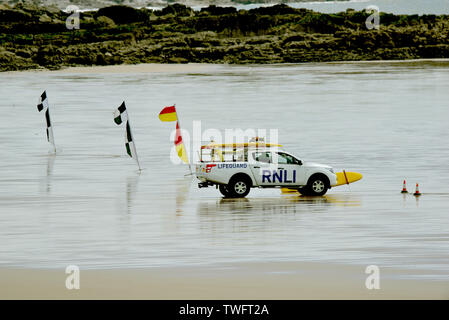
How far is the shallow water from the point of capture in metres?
20.6

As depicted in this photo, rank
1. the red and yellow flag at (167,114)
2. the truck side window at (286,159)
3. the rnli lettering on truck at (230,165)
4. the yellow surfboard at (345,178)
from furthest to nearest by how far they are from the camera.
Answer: the red and yellow flag at (167,114)
the yellow surfboard at (345,178)
the truck side window at (286,159)
the rnli lettering on truck at (230,165)

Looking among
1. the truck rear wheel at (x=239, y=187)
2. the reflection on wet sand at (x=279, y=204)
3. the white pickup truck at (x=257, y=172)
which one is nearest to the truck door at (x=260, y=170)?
the white pickup truck at (x=257, y=172)

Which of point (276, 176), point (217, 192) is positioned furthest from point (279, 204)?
point (217, 192)

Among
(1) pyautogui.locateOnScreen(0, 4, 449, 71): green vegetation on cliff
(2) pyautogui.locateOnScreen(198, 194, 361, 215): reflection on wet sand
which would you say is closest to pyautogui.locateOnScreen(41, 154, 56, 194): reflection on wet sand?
(2) pyautogui.locateOnScreen(198, 194, 361, 215): reflection on wet sand

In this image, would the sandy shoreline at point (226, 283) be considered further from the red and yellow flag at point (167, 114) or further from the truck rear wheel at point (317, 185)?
the red and yellow flag at point (167, 114)

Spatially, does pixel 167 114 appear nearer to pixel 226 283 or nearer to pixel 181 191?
pixel 181 191

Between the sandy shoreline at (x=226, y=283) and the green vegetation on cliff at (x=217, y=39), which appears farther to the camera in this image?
the green vegetation on cliff at (x=217, y=39)

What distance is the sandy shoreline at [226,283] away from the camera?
16500 millimetres

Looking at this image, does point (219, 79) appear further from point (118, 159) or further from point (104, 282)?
point (104, 282)

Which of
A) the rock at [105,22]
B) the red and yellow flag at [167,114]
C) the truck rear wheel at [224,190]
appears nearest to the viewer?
the truck rear wheel at [224,190]

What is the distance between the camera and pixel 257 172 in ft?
91.7

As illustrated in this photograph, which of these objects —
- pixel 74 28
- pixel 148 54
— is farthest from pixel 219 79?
pixel 74 28
